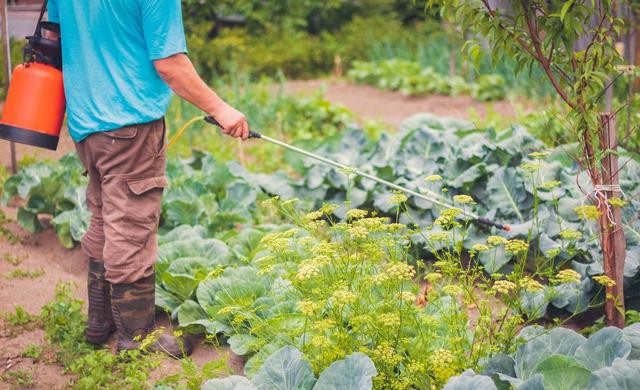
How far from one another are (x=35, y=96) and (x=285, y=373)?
5.18 feet

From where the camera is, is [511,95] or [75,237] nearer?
[75,237]

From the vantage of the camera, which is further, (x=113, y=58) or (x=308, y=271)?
(x=113, y=58)

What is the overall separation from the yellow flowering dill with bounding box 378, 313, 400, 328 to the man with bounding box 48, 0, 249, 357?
2.88 feet

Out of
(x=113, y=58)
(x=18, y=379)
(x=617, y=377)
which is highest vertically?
(x=113, y=58)

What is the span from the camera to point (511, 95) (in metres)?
8.65

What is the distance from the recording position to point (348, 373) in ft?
9.00

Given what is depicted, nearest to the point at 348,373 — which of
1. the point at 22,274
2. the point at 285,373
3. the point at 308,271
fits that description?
the point at 285,373

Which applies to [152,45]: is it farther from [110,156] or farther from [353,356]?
[353,356]

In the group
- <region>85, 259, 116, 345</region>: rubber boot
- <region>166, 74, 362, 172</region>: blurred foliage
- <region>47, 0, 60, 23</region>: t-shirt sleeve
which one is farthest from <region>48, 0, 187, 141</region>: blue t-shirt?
<region>166, 74, 362, 172</region>: blurred foliage

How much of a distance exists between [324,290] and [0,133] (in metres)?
1.56

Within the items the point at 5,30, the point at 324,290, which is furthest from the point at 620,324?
the point at 5,30

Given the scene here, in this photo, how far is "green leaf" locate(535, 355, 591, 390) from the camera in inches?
104

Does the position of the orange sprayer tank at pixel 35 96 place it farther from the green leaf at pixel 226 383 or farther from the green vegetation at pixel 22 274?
the green leaf at pixel 226 383

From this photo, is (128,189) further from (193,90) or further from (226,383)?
(226,383)
